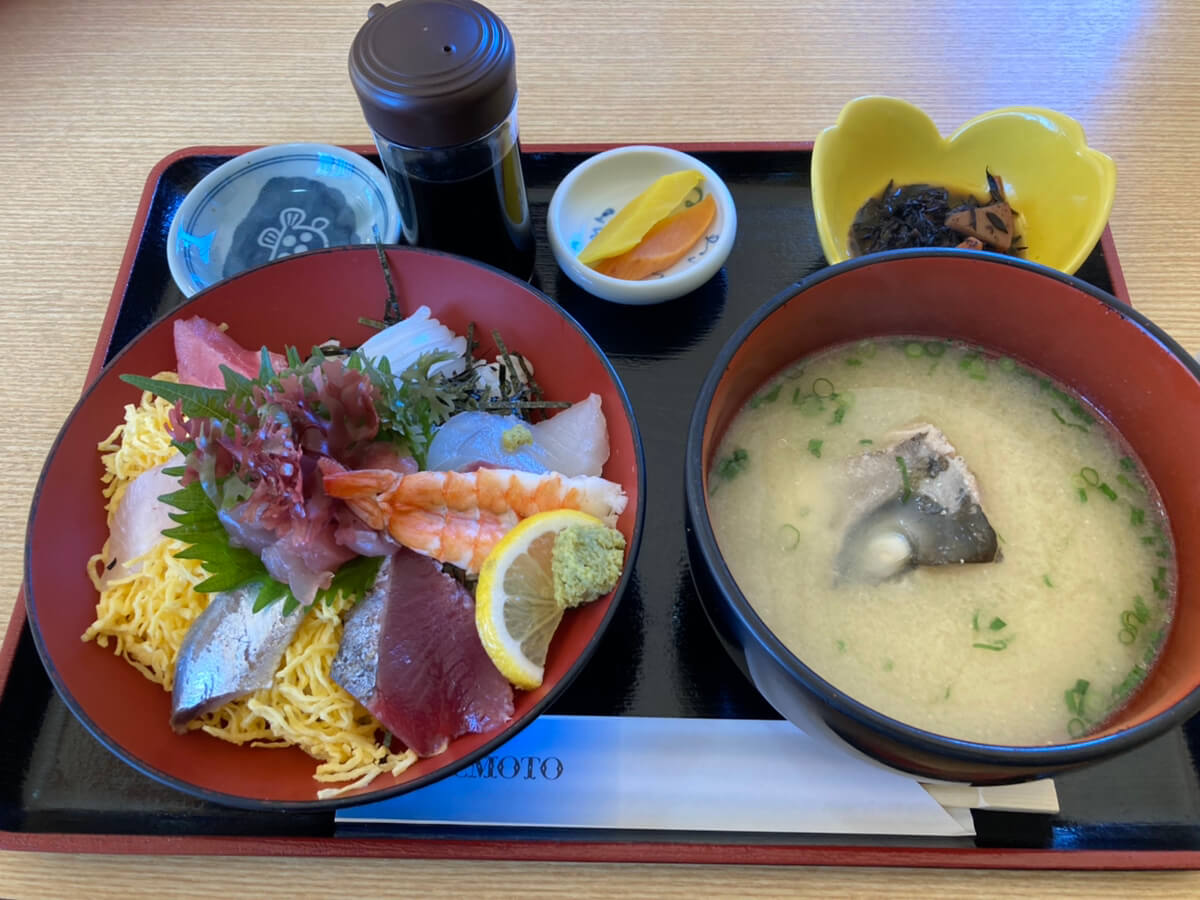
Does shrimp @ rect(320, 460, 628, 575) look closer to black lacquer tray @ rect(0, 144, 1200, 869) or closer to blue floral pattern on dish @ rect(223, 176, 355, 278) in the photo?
black lacquer tray @ rect(0, 144, 1200, 869)

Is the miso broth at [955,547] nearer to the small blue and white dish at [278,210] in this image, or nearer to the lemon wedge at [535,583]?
the lemon wedge at [535,583]

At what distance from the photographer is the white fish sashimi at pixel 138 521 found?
116 centimetres

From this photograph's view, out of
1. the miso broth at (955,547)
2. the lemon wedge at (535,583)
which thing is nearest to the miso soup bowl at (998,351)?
the miso broth at (955,547)

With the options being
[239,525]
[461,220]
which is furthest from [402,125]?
[239,525]

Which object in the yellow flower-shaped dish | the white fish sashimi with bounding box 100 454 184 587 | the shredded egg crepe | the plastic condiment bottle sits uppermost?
the plastic condiment bottle

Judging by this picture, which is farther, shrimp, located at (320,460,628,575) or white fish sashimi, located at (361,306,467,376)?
white fish sashimi, located at (361,306,467,376)

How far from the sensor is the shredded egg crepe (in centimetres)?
104

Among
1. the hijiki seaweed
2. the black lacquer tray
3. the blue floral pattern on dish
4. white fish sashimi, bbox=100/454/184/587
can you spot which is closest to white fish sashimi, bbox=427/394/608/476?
the black lacquer tray

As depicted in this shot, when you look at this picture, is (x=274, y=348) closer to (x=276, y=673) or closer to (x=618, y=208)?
(x=276, y=673)

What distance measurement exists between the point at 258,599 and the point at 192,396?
0.97 feet

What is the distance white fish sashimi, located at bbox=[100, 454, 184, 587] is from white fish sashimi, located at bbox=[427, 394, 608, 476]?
0.40 m

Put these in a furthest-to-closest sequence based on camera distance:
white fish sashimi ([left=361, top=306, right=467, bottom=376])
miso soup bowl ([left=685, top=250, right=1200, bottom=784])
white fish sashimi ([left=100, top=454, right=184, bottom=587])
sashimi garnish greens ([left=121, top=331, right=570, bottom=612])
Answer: white fish sashimi ([left=361, top=306, right=467, bottom=376]) < white fish sashimi ([left=100, top=454, right=184, bottom=587]) < sashimi garnish greens ([left=121, top=331, right=570, bottom=612]) < miso soup bowl ([left=685, top=250, right=1200, bottom=784])

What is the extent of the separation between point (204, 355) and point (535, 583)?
68 centimetres

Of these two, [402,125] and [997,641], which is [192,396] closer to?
[402,125]
